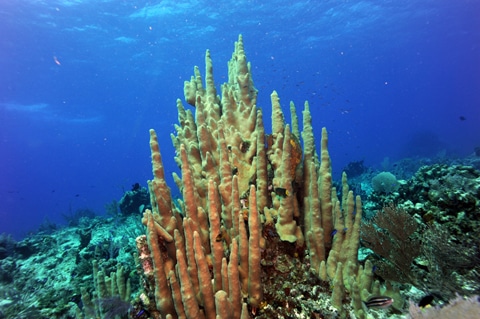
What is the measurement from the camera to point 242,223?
298 cm

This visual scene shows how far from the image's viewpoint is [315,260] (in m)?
3.67

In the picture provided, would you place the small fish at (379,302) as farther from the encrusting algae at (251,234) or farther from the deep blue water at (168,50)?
the deep blue water at (168,50)

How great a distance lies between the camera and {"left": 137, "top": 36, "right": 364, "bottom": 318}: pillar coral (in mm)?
2990

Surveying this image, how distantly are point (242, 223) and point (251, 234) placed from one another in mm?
159

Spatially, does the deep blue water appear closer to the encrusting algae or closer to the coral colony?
the coral colony

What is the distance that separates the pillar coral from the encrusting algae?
13 mm

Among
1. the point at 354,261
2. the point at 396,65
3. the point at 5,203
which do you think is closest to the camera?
the point at 354,261

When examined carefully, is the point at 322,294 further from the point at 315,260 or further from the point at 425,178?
the point at 425,178

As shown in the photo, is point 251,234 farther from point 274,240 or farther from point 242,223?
point 274,240

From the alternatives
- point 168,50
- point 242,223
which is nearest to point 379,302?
point 242,223

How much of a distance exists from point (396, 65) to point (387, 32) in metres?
37.9

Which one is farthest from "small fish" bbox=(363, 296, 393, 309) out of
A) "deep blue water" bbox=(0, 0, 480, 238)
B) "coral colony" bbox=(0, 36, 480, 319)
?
"deep blue water" bbox=(0, 0, 480, 238)

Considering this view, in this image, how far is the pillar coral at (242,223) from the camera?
2.99 m

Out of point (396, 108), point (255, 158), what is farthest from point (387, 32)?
point (396, 108)
